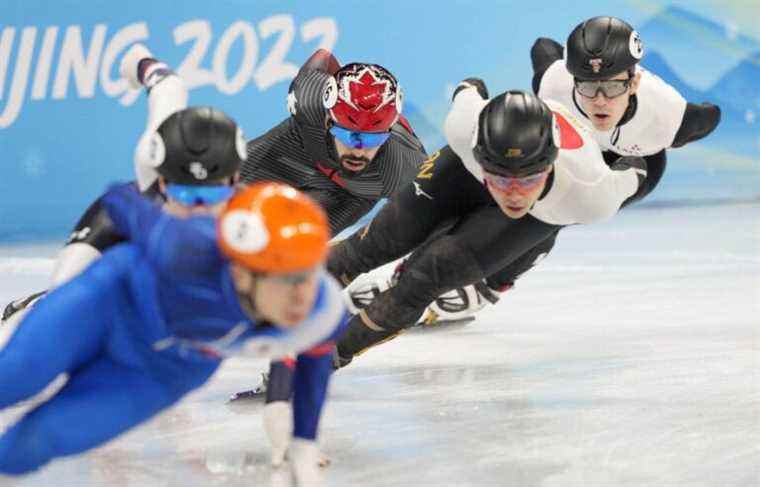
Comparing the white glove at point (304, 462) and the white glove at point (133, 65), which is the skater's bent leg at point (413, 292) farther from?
the white glove at point (304, 462)

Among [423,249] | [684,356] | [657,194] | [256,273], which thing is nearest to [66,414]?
[256,273]

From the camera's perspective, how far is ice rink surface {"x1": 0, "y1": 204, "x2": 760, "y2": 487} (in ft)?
13.8

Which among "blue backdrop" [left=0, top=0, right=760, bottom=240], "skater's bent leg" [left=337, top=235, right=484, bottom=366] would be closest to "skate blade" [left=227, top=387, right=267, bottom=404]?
"skater's bent leg" [left=337, top=235, right=484, bottom=366]

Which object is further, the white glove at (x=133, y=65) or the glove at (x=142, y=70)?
the white glove at (x=133, y=65)

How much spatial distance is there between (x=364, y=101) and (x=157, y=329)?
2175mm

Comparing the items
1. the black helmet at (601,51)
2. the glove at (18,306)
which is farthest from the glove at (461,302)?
the glove at (18,306)

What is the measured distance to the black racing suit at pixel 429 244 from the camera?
4898mm

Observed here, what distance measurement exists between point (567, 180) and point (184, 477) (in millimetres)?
1599

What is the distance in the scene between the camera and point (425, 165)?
209 inches

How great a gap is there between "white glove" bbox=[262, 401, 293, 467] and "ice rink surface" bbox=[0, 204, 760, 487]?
0.07 meters

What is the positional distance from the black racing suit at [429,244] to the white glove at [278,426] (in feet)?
3.03

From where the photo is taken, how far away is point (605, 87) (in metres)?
5.25

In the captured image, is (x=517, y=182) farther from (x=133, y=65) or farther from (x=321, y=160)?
(x=321, y=160)

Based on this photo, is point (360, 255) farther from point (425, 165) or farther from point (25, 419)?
point (25, 419)
